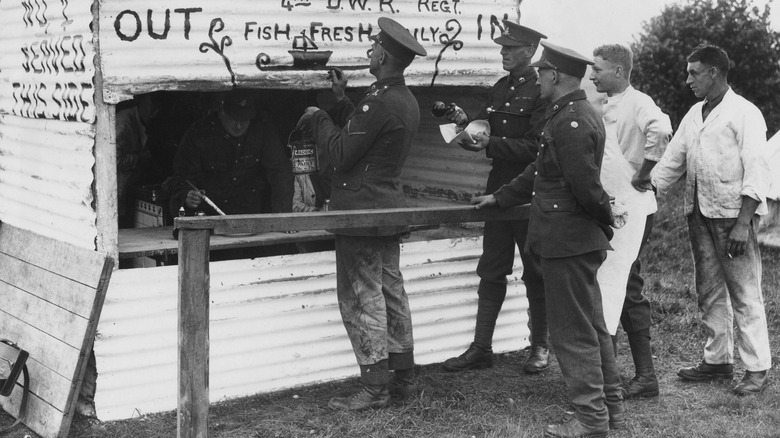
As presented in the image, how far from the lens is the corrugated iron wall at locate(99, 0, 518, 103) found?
4.96 metres

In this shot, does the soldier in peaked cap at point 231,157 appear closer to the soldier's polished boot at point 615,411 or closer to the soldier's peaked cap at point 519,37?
the soldier's peaked cap at point 519,37

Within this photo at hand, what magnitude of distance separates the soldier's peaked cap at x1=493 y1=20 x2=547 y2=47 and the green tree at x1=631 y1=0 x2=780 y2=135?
513cm

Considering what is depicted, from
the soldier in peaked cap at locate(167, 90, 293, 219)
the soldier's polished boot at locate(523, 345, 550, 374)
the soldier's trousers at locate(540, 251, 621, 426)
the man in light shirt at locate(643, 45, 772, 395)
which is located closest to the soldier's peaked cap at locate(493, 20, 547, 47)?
the man in light shirt at locate(643, 45, 772, 395)

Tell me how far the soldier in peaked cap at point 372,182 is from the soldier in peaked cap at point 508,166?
0.65 meters

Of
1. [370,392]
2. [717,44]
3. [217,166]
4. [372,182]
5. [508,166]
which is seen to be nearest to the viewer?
[372,182]

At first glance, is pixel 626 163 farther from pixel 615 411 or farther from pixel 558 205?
pixel 615 411

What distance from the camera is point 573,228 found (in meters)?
4.86

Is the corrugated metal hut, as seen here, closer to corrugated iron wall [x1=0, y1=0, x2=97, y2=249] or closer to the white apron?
corrugated iron wall [x1=0, y1=0, x2=97, y2=249]

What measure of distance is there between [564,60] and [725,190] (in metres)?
1.54

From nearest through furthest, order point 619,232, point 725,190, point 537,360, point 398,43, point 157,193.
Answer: point 398,43 → point 619,232 → point 725,190 → point 537,360 → point 157,193

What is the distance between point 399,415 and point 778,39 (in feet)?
23.6

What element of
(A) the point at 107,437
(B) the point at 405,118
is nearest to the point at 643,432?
(B) the point at 405,118

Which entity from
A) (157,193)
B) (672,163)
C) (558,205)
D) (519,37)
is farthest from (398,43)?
(157,193)

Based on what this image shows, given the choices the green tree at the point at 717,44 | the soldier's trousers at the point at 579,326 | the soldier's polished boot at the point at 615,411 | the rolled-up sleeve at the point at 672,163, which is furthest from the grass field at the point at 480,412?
the green tree at the point at 717,44
